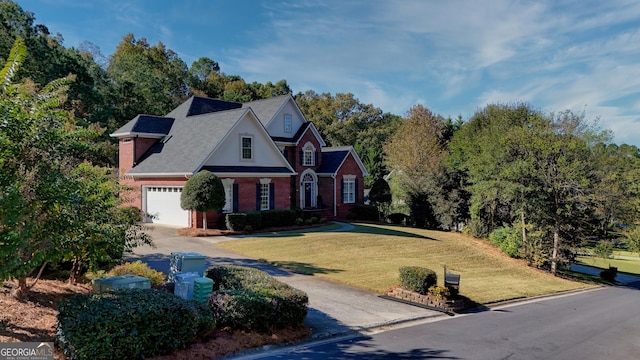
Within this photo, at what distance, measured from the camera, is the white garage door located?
1060 inches

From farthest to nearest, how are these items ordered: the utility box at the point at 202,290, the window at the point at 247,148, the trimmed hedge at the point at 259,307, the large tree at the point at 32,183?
the window at the point at 247,148, the utility box at the point at 202,290, the trimmed hedge at the point at 259,307, the large tree at the point at 32,183

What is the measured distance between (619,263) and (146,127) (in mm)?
46822

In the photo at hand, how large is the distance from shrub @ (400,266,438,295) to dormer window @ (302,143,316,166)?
22.4m

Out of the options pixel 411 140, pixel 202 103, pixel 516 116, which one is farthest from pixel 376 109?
pixel 202 103

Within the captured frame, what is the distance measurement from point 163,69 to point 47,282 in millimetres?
55329

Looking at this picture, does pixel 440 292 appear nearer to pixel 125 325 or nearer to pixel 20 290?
pixel 125 325

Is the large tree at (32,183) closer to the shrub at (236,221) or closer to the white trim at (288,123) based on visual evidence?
the shrub at (236,221)

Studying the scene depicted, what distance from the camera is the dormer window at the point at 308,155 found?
117 feet

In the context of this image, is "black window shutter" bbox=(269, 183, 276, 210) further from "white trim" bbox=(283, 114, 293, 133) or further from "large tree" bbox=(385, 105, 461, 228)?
"large tree" bbox=(385, 105, 461, 228)

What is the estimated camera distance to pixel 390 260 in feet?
67.1

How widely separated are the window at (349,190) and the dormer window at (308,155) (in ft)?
10.8

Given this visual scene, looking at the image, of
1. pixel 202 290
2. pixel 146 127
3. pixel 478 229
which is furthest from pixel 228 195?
pixel 478 229

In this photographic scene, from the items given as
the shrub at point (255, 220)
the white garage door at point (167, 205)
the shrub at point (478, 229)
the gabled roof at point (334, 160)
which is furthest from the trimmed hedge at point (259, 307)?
the gabled roof at point (334, 160)

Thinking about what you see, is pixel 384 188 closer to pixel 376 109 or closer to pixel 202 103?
pixel 202 103
